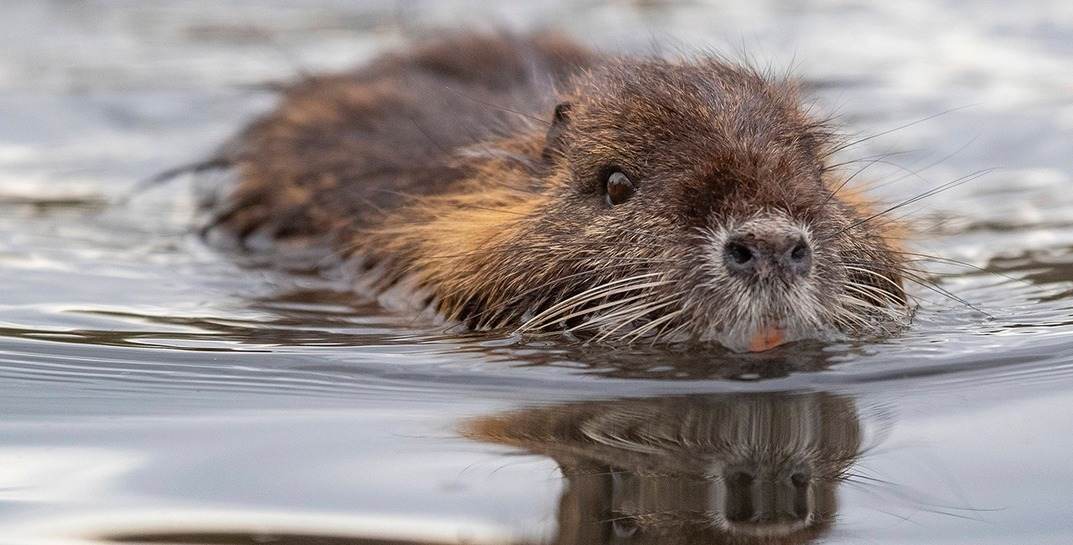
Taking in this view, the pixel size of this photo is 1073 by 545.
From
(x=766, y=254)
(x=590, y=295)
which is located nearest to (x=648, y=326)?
(x=590, y=295)

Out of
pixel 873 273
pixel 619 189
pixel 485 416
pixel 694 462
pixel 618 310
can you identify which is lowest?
pixel 694 462

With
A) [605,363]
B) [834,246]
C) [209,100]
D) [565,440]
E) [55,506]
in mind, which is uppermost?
[209,100]

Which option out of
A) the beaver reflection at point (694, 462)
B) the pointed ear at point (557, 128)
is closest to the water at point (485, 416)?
the beaver reflection at point (694, 462)

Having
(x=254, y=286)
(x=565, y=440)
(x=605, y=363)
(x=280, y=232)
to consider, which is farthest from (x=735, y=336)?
(x=280, y=232)

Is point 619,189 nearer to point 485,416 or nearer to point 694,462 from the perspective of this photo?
point 485,416

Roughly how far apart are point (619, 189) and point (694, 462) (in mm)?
1118

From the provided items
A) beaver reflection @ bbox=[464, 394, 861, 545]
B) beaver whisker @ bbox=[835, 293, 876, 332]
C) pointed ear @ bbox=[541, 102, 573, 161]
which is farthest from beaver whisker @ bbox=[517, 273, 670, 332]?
pointed ear @ bbox=[541, 102, 573, 161]

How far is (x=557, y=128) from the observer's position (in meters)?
4.71

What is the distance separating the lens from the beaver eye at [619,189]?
4.30 meters

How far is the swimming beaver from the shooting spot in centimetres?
396

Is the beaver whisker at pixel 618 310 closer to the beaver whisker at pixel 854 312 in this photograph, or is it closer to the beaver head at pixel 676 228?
the beaver head at pixel 676 228

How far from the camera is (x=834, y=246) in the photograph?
412cm

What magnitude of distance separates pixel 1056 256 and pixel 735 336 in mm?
2385

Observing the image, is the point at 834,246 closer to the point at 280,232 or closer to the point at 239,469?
the point at 239,469
